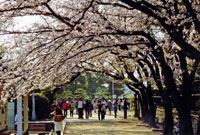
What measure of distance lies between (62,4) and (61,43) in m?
1.58

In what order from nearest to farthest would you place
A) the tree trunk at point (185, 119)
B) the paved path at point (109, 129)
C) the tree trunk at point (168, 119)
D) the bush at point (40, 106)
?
the tree trunk at point (185, 119) → the tree trunk at point (168, 119) → the paved path at point (109, 129) → the bush at point (40, 106)

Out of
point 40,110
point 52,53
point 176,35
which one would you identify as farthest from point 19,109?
point 40,110

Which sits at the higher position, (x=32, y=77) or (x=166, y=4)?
(x=166, y=4)

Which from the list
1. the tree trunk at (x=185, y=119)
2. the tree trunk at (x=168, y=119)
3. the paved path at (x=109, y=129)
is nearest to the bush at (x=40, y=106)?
the paved path at (x=109, y=129)

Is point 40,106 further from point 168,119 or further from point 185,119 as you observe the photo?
point 185,119

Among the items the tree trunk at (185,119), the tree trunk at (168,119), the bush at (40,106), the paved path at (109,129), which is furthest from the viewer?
the bush at (40,106)

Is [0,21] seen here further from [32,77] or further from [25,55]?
[32,77]

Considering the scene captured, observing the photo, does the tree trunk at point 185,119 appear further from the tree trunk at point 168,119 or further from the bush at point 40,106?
the bush at point 40,106

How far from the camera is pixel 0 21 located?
9648 mm

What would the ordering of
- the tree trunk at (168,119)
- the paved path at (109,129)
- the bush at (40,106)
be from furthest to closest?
the bush at (40,106) < the paved path at (109,129) < the tree trunk at (168,119)

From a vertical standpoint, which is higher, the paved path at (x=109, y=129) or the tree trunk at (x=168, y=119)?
the tree trunk at (x=168, y=119)

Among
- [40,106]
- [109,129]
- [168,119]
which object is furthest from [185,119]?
[40,106]

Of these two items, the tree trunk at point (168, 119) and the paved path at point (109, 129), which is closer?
the tree trunk at point (168, 119)

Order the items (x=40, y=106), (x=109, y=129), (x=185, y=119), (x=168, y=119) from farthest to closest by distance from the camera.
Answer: (x=40, y=106) < (x=109, y=129) < (x=168, y=119) < (x=185, y=119)
